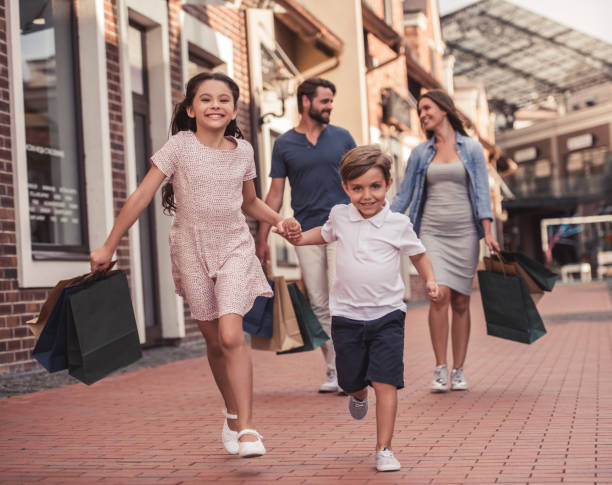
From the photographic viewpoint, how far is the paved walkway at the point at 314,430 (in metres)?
3.81

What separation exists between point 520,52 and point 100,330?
144ft

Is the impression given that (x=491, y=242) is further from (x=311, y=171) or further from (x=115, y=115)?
(x=115, y=115)

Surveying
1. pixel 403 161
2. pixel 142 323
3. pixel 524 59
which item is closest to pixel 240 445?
pixel 142 323

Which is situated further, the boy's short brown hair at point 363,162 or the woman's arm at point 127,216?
the boy's short brown hair at point 363,162

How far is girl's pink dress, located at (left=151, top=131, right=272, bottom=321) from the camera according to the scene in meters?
4.09

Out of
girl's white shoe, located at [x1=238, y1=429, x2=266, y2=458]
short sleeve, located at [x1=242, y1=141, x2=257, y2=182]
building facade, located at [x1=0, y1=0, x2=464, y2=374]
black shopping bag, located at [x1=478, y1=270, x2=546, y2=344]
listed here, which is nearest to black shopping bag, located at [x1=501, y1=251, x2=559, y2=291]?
black shopping bag, located at [x1=478, y1=270, x2=546, y2=344]

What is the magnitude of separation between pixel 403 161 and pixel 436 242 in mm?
17241

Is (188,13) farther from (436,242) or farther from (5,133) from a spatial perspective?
(436,242)

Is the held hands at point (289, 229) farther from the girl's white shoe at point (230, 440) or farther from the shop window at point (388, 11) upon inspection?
the shop window at point (388, 11)

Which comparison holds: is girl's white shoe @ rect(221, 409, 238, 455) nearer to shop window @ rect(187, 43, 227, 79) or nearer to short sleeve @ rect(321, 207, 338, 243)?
short sleeve @ rect(321, 207, 338, 243)

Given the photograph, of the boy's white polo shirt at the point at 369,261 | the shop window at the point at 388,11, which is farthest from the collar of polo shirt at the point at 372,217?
the shop window at the point at 388,11

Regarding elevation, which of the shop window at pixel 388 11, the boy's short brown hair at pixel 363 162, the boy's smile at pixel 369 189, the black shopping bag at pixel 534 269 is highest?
the shop window at pixel 388 11

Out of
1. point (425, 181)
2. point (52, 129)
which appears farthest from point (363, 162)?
point (52, 129)

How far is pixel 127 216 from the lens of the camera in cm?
396
